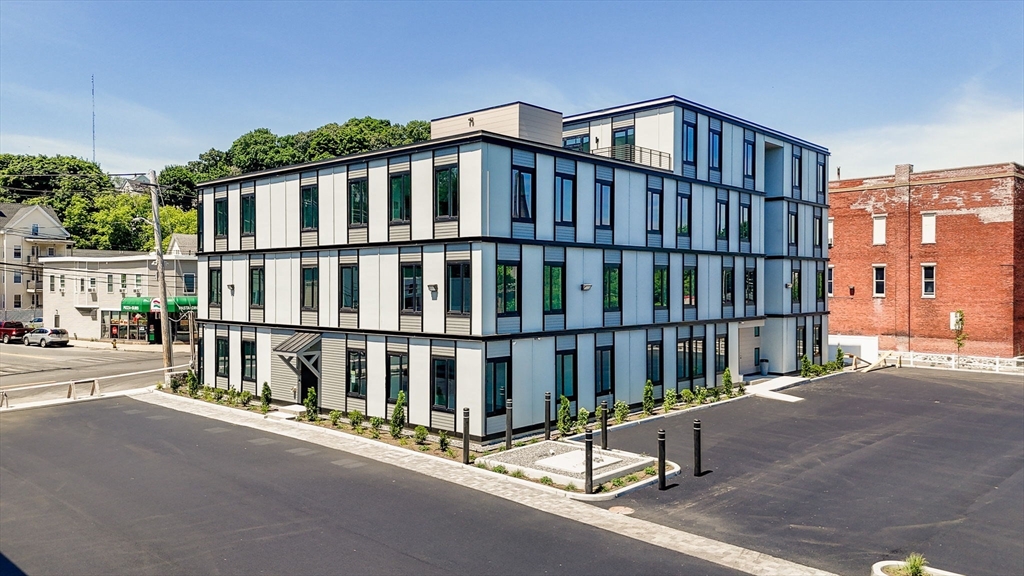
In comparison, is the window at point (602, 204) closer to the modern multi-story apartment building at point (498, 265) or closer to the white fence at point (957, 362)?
the modern multi-story apartment building at point (498, 265)

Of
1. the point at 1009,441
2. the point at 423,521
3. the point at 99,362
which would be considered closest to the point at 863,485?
the point at 1009,441

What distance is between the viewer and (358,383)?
25.7 meters

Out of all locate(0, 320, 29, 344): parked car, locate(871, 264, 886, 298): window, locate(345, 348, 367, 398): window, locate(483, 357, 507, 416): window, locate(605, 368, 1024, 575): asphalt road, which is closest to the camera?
locate(605, 368, 1024, 575): asphalt road

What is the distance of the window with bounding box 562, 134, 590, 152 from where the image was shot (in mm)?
33125

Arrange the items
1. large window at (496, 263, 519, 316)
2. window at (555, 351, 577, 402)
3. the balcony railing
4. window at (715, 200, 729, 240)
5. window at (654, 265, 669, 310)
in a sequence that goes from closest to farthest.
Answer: large window at (496, 263, 519, 316) → window at (555, 351, 577, 402) → window at (654, 265, 669, 310) → the balcony railing → window at (715, 200, 729, 240)

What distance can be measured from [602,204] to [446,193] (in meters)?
6.65

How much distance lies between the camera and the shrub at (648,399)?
27395 millimetres

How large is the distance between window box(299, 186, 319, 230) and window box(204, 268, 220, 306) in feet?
24.0

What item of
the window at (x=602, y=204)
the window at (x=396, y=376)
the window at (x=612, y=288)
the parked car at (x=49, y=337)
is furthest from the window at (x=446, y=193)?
the parked car at (x=49, y=337)

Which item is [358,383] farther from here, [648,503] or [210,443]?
[648,503]

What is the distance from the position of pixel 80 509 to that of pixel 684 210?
79.4 feet

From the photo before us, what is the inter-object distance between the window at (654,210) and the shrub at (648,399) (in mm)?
6307

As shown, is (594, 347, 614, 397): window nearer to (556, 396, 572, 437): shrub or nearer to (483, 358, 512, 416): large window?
(556, 396, 572, 437): shrub

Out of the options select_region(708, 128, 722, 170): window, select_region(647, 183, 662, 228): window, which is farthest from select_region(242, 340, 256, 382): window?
select_region(708, 128, 722, 170): window
